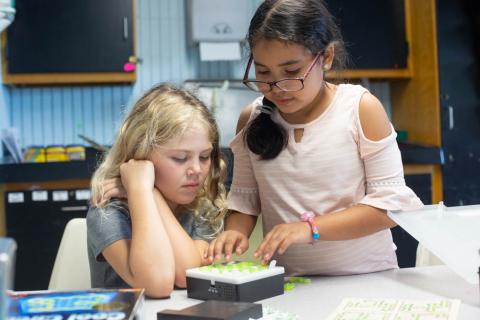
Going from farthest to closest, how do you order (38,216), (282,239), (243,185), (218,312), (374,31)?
(374,31), (38,216), (243,185), (282,239), (218,312)

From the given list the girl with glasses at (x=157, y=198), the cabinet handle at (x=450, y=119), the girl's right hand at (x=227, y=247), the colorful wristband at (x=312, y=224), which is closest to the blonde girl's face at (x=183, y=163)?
the girl with glasses at (x=157, y=198)

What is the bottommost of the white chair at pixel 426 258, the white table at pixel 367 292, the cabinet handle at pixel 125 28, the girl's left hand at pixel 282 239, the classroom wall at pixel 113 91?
the white chair at pixel 426 258

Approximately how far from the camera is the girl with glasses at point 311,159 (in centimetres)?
118

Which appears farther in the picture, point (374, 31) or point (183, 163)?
point (374, 31)

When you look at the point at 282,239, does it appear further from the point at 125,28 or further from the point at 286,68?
the point at 125,28

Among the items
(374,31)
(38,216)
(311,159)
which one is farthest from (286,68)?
(374,31)

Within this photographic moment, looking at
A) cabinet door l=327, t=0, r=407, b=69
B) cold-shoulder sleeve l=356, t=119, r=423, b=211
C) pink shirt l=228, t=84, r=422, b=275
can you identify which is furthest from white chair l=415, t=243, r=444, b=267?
cabinet door l=327, t=0, r=407, b=69

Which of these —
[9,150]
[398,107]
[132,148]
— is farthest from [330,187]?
[398,107]

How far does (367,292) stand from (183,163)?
0.44 m

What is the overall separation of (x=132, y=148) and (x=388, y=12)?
2.34 meters

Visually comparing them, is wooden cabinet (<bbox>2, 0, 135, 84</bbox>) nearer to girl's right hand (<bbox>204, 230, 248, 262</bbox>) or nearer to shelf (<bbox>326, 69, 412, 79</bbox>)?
shelf (<bbox>326, 69, 412, 79</bbox>)

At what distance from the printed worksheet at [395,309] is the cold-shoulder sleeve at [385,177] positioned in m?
0.23

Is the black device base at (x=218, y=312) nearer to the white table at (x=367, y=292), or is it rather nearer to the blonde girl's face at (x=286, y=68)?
the white table at (x=367, y=292)

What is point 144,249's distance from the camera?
1141 millimetres
